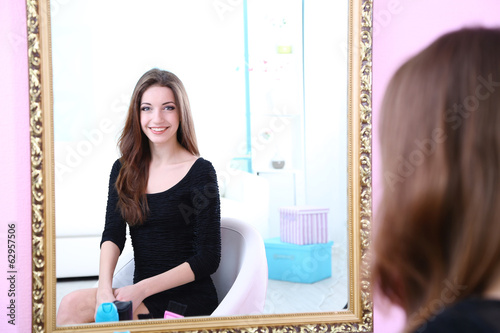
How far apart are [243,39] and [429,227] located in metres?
1.09

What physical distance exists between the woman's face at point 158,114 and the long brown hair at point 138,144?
1cm

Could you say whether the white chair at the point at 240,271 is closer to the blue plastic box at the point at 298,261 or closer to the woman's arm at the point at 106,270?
the blue plastic box at the point at 298,261

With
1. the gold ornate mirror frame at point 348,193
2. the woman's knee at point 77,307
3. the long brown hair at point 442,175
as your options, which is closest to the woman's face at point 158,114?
the gold ornate mirror frame at point 348,193

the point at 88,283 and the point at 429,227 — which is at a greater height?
the point at 429,227

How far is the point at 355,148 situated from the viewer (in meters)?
1.61

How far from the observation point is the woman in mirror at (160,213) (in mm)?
1502

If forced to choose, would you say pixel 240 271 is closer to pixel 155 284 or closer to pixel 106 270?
pixel 155 284

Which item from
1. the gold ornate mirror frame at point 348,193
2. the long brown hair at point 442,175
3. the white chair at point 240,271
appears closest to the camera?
the long brown hair at point 442,175

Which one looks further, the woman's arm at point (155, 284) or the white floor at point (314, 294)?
the white floor at point (314, 294)

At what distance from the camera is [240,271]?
1563mm

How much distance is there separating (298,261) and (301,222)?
0.14 metres

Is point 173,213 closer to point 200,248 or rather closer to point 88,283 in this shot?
point 200,248

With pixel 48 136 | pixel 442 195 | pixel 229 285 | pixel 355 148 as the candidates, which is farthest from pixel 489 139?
pixel 48 136

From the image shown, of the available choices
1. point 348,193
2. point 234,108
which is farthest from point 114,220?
point 348,193
